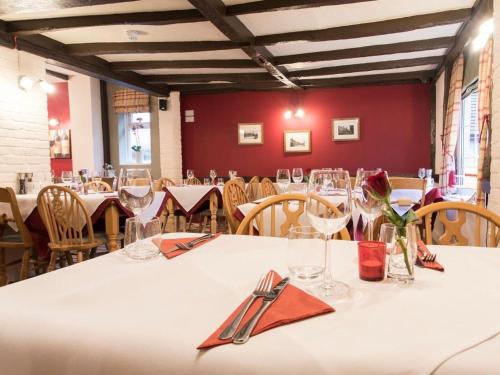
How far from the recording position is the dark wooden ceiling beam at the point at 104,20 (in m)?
3.80

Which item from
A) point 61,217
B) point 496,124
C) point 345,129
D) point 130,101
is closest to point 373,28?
point 496,124

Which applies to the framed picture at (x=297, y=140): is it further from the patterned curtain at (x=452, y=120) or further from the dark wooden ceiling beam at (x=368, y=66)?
the patterned curtain at (x=452, y=120)

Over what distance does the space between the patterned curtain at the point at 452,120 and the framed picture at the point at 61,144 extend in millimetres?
7021

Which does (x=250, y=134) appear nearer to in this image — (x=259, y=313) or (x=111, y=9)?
(x=111, y=9)

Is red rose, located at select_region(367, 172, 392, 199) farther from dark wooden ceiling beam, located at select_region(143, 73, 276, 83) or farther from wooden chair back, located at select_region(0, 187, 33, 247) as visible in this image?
dark wooden ceiling beam, located at select_region(143, 73, 276, 83)

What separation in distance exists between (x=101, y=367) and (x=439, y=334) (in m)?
0.46

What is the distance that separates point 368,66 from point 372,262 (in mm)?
5808

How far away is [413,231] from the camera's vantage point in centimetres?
81

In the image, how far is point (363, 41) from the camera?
496cm

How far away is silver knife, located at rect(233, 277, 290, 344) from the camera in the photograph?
1.73ft

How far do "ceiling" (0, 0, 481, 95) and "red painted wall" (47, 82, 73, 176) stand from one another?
8.34 ft

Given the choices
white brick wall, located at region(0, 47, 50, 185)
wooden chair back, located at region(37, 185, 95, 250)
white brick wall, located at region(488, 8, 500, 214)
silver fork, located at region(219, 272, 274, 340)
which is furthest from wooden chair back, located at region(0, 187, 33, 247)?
white brick wall, located at region(488, 8, 500, 214)

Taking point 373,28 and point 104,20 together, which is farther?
point 373,28

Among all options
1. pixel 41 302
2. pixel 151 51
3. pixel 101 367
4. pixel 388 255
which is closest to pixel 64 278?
pixel 41 302
